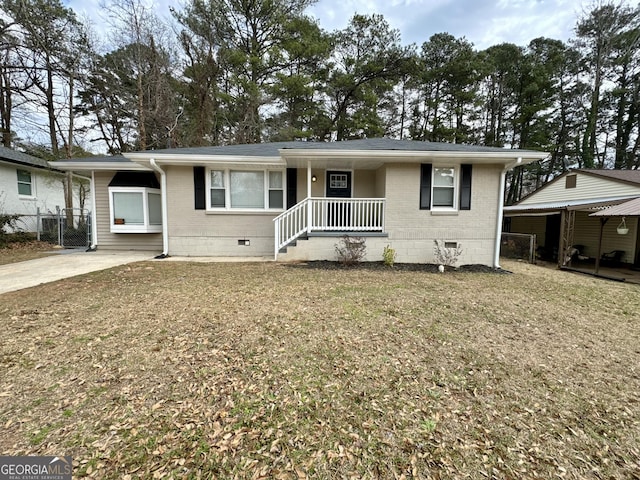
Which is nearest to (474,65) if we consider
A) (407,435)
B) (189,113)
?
(189,113)

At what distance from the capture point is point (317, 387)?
7.42 feet

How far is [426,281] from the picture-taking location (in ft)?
19.0

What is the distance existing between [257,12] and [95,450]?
18.7 m

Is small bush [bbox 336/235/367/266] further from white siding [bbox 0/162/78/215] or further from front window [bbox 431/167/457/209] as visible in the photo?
white siding [bbox 0/162/78/215]

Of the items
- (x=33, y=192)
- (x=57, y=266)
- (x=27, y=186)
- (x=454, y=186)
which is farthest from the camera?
(x=33, y=192)

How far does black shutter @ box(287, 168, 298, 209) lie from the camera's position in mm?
8312

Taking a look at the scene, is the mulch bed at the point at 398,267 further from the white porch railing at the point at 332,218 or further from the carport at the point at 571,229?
the carport at the point at 571,229

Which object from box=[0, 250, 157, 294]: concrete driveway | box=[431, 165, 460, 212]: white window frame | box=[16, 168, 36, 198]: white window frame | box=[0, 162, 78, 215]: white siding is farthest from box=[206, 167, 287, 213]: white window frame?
box=[16, 168, 36, 198]: white window frame

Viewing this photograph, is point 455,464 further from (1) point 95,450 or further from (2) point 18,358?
(2) point 18,358

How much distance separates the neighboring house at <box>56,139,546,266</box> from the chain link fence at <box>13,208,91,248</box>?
2577 millimetres

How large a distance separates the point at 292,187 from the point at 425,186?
3.87 metres

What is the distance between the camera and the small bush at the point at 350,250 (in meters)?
7.01

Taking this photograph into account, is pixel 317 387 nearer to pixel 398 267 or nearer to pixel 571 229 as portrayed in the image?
pixel 398 267

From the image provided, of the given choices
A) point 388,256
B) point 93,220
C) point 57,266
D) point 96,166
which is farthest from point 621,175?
point 93,220
